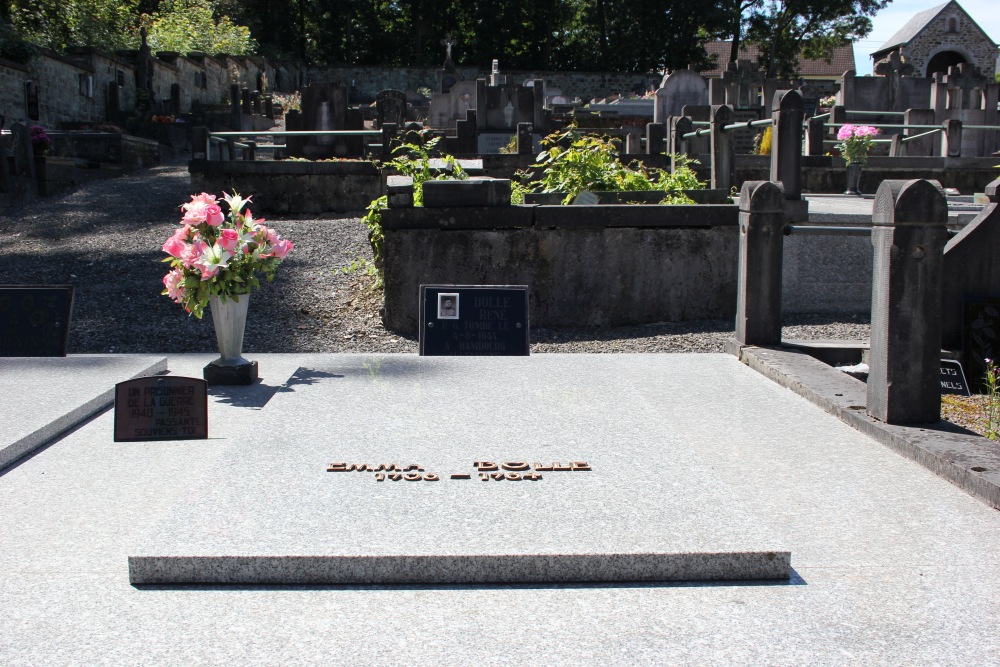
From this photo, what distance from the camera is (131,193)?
15828mm

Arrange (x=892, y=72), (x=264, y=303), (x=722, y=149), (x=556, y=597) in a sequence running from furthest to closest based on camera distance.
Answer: (x=892, y=72)
(x=722, y=149)
(x=264, y=303)
(x=556, y=597)

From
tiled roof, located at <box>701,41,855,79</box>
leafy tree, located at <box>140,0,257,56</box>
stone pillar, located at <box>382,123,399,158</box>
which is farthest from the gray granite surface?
tiled roof, located at <box>701,41,855,79</box>

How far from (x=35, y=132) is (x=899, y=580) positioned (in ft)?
56.9

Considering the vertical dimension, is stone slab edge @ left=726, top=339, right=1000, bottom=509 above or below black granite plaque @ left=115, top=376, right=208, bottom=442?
below

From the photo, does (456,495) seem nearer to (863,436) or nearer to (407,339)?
(863,436)

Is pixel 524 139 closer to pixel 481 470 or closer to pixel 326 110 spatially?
pixel 326 110

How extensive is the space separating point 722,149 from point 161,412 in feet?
27.3

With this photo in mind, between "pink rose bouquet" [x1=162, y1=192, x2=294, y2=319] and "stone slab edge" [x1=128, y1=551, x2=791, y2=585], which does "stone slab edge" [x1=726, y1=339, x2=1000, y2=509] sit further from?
"pink rose bouquet" [x1=162, y1=192, x2=294, y2=319]

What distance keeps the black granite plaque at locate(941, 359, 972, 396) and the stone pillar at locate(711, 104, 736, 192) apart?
5.39 m

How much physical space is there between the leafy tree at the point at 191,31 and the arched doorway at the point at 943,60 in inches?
1531

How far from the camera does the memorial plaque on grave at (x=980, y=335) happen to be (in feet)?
20.0

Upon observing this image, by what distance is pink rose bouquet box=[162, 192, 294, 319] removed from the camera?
482 cm

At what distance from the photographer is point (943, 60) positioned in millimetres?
55844

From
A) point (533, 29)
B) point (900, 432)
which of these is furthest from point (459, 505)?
point (533, 29)
